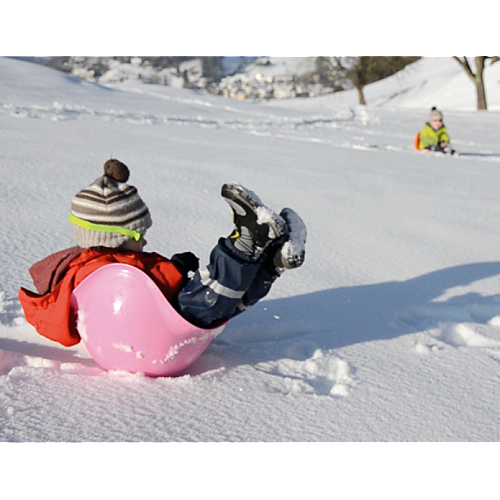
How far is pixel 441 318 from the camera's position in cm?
234

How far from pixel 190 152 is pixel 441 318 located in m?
2.91

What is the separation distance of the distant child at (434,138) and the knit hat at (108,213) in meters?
5.99

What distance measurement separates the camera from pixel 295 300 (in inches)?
94.5

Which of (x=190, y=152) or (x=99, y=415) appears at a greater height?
(x=190, y=152)

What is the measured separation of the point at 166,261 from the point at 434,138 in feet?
20.2

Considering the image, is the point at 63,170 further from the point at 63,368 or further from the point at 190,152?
the point at 63,368

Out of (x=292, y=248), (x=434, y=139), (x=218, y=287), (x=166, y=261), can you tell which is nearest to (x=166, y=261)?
(x=166, y=261)

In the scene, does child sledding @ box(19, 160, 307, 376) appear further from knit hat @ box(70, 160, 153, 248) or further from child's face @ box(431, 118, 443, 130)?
child's face @ box(431, 118, 443, 130)

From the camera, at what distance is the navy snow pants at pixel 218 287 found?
168 cm

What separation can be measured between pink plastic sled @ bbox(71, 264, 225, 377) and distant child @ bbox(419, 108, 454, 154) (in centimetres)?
614

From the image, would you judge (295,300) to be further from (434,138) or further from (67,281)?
(434,138)

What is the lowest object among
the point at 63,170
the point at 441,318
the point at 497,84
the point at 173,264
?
the point at 441,318

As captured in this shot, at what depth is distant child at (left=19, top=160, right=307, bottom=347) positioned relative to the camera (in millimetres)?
1685

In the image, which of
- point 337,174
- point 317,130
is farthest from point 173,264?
point 317,130
